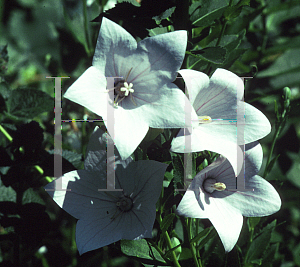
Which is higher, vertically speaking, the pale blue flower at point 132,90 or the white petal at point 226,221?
the pale blue flower at point 132,90

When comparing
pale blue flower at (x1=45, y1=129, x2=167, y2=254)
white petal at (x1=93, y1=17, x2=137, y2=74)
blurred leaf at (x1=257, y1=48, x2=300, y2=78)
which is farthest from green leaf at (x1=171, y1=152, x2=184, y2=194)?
blurred leaf at (x1=257, y1=48, x2=300, y2=78)

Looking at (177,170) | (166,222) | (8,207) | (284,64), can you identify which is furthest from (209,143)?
(284,64)

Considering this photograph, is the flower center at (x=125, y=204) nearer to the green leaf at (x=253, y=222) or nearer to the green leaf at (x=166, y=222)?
the green leaf at (x=166, y=222)

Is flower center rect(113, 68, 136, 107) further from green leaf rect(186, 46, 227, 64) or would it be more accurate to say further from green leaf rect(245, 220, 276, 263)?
green leaf rect(245, 220, 276, 263)

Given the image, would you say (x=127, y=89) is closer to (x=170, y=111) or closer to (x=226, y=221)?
(x=170, y=111)

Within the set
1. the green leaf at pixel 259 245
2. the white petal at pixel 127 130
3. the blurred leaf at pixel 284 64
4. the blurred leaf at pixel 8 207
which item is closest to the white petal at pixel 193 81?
the white petal at pixel 127 130

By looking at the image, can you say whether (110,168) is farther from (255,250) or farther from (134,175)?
(255,250)

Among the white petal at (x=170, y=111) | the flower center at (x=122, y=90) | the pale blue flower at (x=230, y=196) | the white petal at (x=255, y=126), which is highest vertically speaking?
the flower center at (x=122, y=90)

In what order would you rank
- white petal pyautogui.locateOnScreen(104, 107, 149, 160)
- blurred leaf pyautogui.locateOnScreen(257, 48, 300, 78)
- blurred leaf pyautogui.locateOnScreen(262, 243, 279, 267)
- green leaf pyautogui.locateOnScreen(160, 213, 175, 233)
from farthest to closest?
1. blurred leaf pyautogui.locateOnScreen(257, 48, 300, 78)
2. blurred leaf pyautogui.locateOnScreen(262, 243, 279, 267)
3. green leaf pyautogui.locateOnScreen(160, 213, 175, 233)
4. white petal pyautogui.locateOnScreen(104, 107, 149, 160)
